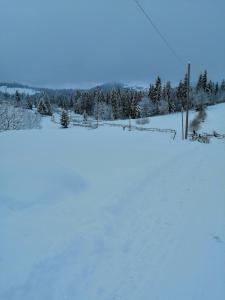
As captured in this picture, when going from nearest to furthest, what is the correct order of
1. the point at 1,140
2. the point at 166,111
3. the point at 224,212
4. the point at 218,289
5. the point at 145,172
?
the point at 218,289 → the point at 224,212 → the point at 145,172 → the point at 1,140 → the point at 166,111

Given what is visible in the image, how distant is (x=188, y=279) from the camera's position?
15.0 feet

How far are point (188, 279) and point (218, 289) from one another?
43 centimetres

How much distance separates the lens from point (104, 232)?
5953 mm

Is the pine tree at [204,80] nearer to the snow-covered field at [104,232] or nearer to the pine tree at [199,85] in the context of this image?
the pine tree at [199,85]

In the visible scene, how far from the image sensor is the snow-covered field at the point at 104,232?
4.31 meters

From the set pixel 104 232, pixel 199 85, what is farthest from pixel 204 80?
pixel 104 232

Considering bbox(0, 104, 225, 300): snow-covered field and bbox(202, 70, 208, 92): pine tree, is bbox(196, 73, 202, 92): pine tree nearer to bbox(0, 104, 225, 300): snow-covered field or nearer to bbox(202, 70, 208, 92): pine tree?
bbox(202, 70, 208, 92): pine tree

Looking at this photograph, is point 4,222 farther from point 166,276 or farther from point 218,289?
point 218,289

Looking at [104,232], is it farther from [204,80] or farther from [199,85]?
[204,80]

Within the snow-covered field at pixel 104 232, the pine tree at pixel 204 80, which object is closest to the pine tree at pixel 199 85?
the pine tree at pixel 204 80

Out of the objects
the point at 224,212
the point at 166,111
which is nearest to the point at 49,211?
the point at 224,212

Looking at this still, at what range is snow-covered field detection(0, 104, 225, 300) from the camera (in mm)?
4309

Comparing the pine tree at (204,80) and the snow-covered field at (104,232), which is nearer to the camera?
the snow-covered field at (104,232)

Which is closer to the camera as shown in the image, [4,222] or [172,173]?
[4,222]
